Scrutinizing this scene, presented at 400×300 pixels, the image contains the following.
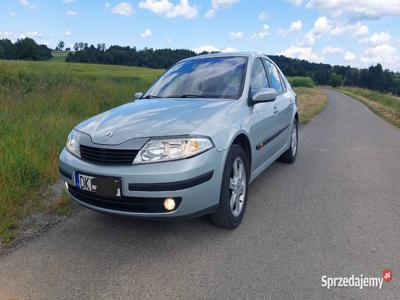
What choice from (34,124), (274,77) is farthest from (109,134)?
(34,124)

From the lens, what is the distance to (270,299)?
2.25 m

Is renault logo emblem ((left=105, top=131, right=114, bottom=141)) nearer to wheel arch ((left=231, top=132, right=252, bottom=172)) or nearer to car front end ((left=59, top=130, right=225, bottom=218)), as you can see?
car front end ((left=59, top=130, right=225, bottom=218))

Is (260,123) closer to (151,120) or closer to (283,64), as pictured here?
(151,120)

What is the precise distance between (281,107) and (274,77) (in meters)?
0.52

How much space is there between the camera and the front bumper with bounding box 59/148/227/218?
257 centimetres

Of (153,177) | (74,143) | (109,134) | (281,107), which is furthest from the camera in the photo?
(281,107)

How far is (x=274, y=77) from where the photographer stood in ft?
16.4

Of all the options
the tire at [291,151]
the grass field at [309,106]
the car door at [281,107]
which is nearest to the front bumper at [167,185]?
the car door at [281,107]

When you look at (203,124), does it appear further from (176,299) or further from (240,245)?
(176,299)

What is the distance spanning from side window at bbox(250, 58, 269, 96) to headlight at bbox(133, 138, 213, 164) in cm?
133

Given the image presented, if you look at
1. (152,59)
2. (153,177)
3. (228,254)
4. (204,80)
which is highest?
(152,59)

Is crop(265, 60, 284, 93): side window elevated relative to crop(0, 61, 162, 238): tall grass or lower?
elevated

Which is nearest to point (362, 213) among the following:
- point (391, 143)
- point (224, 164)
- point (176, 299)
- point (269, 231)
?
point (269, 231)

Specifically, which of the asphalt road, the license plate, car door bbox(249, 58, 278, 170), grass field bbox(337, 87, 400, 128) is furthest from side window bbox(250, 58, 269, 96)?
grass field bbox(337, 87, 400, 128)
